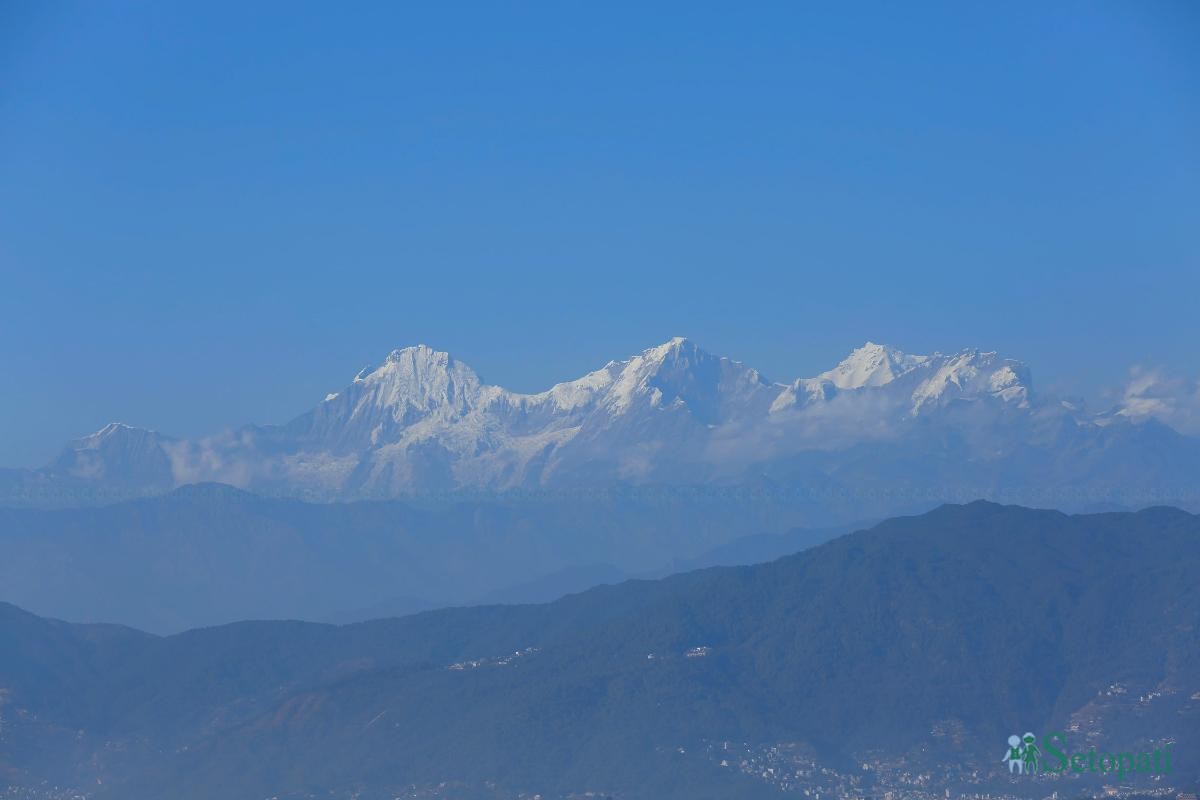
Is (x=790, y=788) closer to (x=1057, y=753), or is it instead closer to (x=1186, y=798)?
(x=1057, y=753)

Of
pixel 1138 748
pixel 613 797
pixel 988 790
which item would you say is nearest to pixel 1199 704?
pixel 1138 748

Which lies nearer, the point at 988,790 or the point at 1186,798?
the point at 1186,798

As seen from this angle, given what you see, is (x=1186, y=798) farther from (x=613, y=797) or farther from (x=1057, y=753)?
(x=613, y=797)

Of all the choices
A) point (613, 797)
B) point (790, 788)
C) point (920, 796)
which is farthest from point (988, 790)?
point (613, 797)

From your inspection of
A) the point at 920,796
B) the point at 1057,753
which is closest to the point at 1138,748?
the point at 1057,753

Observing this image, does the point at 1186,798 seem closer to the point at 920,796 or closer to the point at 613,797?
the point at 920,796

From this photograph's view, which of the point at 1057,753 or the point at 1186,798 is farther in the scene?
the point at 1057,753

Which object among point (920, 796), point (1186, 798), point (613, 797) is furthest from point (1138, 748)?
point (613, 797)
